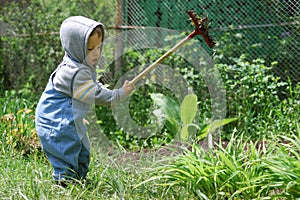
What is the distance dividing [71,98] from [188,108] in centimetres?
191

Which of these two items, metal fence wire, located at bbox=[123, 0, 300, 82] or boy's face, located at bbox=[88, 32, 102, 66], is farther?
metal fence wire, located at bbox=[123, 0, 300, 82]

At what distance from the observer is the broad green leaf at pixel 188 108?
209 inches

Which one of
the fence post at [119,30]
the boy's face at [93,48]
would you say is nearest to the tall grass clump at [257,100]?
the fence post at [119,30]

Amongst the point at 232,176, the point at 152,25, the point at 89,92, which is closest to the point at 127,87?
the point at 89,92

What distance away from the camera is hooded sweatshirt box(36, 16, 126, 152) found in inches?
142

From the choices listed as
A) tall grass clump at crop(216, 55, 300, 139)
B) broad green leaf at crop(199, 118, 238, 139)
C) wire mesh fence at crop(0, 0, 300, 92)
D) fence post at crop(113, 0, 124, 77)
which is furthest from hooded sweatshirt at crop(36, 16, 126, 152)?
fence post at crop(113, 0, 124, 77)

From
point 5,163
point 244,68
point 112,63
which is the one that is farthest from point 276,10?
point 5,163

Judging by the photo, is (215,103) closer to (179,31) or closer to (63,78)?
(179,31)

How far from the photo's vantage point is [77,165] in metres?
3.74

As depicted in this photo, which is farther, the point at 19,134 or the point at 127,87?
the point at 19,134

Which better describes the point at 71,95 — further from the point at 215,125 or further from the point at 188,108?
the point at 215,125

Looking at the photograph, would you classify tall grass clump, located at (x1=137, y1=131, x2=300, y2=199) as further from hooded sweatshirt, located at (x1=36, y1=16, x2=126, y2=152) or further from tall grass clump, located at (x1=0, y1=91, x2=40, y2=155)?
tall grass clump, located at (x1=0, y1=91, x2=40, y2=155)

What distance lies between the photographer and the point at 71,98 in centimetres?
368

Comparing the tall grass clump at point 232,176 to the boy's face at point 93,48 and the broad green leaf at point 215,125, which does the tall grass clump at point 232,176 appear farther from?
the broad green leaf at point 215,125
